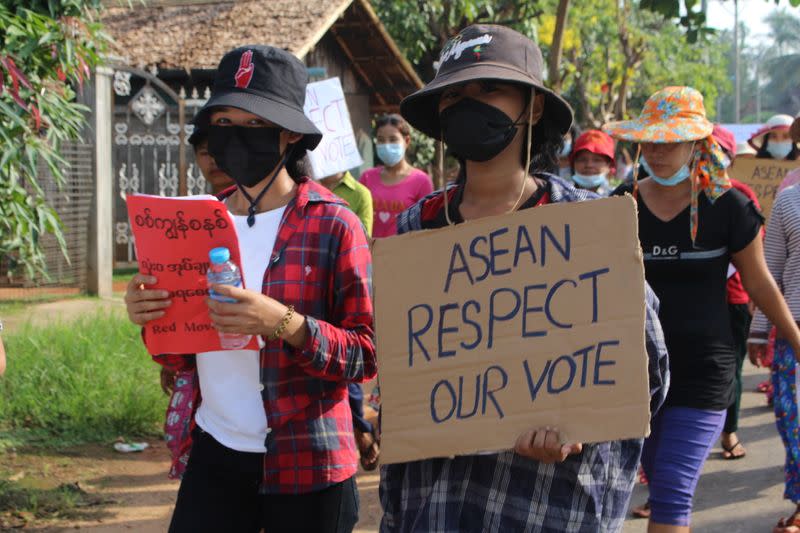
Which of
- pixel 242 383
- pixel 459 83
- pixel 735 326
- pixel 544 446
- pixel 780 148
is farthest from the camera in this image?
pixel 780 148

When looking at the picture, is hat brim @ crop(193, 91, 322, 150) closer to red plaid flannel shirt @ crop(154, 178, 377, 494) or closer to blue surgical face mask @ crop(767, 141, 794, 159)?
red plaid flannel shirt @ crop(154, 178, 377, 494)

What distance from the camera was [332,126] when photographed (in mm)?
7395

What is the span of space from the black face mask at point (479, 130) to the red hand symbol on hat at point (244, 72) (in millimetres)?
665

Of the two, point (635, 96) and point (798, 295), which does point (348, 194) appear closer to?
point (798, 295)

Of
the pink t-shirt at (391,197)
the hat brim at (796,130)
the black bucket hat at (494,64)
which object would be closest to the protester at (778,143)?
the hat brim at (796,130)

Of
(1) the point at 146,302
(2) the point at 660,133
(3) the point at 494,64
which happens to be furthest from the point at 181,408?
(2) the point at 660,133

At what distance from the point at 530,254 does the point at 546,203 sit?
0.20 m

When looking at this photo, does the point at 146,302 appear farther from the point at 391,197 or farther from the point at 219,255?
the point at 391,197

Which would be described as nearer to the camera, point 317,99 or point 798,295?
point 798,295

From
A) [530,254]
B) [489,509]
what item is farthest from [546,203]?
[489,509]

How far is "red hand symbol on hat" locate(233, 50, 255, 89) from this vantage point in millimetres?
2926

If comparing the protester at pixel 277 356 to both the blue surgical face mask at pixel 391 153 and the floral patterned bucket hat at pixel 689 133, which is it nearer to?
the floral patterned bucket hat at pixel 689 133

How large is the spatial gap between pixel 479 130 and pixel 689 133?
180 centimetres

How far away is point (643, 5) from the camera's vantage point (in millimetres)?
5988
